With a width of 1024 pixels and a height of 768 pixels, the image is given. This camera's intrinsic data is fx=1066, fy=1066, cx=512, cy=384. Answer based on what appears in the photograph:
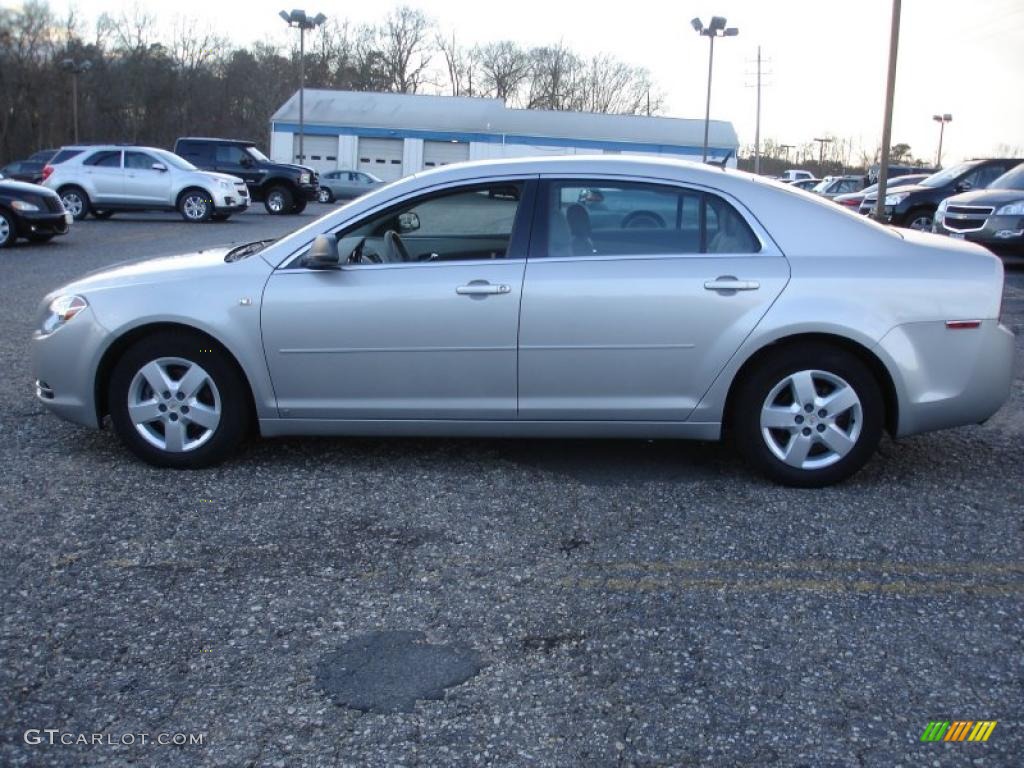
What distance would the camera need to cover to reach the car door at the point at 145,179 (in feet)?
79.9

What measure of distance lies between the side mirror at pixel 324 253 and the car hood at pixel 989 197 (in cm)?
1363

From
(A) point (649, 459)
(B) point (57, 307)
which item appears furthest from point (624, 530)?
(B) point (57, 307)

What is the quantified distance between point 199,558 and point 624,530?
1714 millimetres

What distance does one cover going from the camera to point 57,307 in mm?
5328

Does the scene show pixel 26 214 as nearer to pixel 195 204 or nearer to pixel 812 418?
pixel 195 204

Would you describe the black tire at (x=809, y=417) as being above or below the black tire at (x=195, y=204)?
below

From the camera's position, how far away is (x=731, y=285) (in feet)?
16.0

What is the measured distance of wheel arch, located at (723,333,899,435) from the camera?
4922 mm

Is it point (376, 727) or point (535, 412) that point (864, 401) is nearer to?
point (535, 412)

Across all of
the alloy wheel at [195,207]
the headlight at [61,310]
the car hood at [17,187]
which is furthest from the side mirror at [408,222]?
the alloy wheel at [195,207]

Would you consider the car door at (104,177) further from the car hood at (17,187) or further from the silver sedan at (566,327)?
the silver sedan at (566,327)

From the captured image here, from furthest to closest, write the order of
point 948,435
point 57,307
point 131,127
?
point 131,127 < point 948,435 < point 57,307

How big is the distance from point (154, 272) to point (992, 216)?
13.6m

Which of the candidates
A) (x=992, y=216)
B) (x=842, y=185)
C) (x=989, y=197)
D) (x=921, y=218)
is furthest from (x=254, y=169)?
(x=992, y=216)
